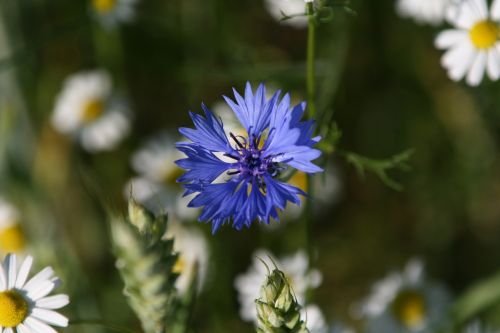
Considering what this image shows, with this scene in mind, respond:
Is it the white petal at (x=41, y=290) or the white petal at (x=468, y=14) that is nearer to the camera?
the white petal at (x=41, y=290)

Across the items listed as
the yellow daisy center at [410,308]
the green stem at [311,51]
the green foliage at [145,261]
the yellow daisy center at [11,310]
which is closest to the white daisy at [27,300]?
the yellow daisy center at [11,310]

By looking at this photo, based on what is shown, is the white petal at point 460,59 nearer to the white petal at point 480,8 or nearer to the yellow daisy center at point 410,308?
the white petal at point 480,8

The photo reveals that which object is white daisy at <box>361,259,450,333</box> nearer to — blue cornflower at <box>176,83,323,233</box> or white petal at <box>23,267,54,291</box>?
blue cornflower at <box>176,83,323,233</box>

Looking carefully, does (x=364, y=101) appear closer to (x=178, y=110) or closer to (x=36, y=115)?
(x=178, y=110)

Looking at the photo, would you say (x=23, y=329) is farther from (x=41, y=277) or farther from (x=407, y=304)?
(x=407, y=304)

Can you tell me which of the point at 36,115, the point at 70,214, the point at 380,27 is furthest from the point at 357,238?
the point at 36,115

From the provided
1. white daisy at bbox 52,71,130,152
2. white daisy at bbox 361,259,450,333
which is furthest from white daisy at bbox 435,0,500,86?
white daisy at bbox 52,71,130,152
